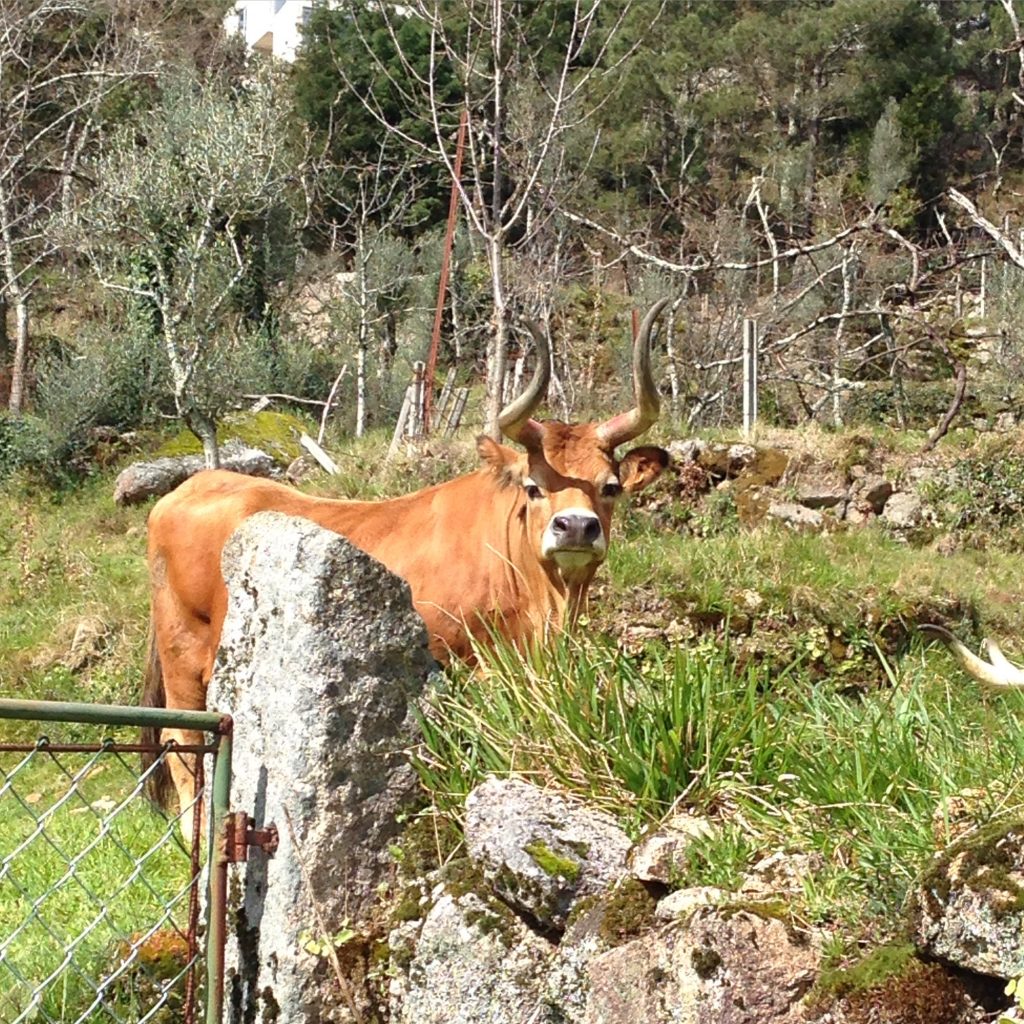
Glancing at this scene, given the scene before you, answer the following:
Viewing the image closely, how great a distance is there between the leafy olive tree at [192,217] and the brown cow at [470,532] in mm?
8043

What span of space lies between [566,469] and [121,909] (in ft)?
8.63

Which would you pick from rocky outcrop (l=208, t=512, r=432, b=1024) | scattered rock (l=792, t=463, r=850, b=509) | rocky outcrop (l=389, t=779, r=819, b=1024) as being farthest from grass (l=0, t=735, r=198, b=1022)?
scattered rock (l=792, t=463, r=850, b=509)

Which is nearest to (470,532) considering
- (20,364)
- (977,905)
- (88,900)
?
(88,900)

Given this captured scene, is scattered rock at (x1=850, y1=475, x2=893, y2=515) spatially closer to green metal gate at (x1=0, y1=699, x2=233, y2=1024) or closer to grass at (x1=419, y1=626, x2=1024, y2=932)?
green metal gate at (x1=0, y1=699, x2=233, y2=1024)

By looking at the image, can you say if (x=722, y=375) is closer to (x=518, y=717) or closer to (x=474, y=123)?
(x=474, y=123)

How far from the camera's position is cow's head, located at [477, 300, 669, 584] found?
233 inches

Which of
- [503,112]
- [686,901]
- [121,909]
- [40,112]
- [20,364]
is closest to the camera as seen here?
[686,901]

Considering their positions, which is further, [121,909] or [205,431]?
[205,431]

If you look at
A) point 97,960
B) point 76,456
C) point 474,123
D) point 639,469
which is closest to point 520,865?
point 97,960

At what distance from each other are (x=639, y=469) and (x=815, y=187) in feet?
82.5

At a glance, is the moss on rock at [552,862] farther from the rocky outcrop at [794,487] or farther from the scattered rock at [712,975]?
the rocky outcrop at [794,487]

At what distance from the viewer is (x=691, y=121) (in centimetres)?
3020

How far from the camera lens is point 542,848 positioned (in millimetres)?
3262

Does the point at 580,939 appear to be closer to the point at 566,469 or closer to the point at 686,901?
the point at 686,901
